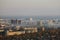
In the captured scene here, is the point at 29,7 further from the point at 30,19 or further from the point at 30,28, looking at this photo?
the point at 30,28

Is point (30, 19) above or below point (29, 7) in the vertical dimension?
below

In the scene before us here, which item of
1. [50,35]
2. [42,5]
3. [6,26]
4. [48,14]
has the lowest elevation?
[50,35]

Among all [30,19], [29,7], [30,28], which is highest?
[29,7]

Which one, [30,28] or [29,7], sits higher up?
[29,7]

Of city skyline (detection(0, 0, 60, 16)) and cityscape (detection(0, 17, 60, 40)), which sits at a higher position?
city skyline (detection(0, 0, 60, 16))

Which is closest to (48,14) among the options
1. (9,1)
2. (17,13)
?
(17,13)

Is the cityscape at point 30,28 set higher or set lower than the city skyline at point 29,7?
lower

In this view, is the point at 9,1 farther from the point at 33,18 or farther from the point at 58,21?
the point at 58,21

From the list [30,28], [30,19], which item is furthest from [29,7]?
[30,28]
